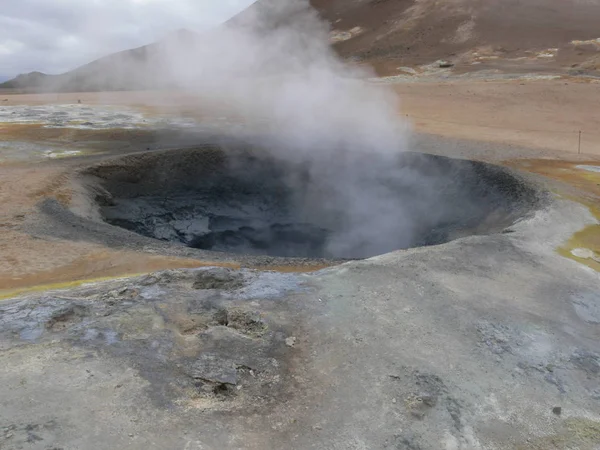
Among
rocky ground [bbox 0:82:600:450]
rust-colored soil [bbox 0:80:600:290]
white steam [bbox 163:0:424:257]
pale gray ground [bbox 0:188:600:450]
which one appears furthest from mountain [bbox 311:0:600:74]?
pale gray ground [bbox 0:188:600:450]

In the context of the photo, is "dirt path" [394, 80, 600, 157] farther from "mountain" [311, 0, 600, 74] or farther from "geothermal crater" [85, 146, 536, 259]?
"mountain" [311, 0, 600, 74]

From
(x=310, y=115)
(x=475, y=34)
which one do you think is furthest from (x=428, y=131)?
(x=475, y=34)

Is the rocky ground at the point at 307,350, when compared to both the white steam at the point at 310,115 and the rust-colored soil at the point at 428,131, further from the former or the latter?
the white steam at the point at 310,115

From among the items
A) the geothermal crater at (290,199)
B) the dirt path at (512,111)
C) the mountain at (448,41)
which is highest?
the mountain at (448,41)

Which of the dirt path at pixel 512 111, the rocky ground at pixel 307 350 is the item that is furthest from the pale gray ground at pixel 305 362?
the dirt path at pixel 512 111

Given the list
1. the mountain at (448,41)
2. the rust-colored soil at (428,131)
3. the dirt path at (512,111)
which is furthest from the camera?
the mountain at (448,41)

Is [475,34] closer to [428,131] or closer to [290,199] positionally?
[428,131]
